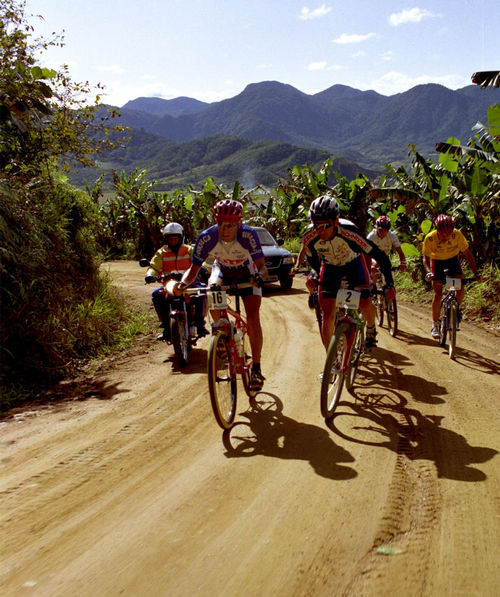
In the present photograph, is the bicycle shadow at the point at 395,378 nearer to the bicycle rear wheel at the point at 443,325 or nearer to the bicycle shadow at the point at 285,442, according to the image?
the bicycle rear wheel at the point at 443,325

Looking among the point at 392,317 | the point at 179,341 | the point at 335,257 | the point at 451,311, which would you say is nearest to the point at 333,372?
the point at 335,257

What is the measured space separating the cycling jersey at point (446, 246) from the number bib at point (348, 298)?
3553 millimetres

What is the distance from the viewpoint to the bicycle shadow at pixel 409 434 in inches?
161

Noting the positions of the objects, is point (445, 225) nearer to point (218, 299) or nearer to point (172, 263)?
point (172, 263)

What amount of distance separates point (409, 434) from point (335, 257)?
2187 mm

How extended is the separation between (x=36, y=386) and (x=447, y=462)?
520 centimetres

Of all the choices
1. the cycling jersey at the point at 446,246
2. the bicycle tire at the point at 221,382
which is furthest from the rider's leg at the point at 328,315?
the cycling jersey at the point at 446,246

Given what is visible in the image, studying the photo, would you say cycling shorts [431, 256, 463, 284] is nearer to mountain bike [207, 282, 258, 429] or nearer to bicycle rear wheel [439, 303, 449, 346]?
bicycle rear wheel [439, 303, 449, 346]

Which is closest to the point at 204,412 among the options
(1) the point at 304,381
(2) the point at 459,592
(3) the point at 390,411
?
(1) the point at 304,381

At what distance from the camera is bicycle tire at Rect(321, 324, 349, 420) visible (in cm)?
482

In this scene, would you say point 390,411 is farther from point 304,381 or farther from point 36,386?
point 36,386

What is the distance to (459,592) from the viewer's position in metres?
2.59

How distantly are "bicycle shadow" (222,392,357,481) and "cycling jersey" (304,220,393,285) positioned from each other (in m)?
1.90

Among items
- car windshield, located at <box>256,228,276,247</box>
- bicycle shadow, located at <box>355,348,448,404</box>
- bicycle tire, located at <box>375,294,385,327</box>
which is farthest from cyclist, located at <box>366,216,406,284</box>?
car windshield, located at <box>256,228,276,247</box>
